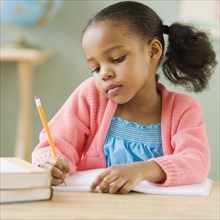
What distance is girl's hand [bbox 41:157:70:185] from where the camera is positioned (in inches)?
48.1

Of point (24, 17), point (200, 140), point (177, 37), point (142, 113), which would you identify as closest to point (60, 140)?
point (142, 113)

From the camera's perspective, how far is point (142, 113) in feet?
5.05

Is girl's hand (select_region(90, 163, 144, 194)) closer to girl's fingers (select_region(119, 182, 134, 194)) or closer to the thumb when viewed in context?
girl's fingers (select_region(119, 182, 134, 194))

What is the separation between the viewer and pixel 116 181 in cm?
117

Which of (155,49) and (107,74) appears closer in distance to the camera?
(107,74)

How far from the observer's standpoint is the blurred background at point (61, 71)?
246 centimetres

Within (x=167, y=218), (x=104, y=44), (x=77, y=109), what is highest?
(x=104, y=44)

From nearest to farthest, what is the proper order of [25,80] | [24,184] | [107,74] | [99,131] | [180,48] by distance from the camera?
1. [24,184]
2. [107,74]
3. [99,131]
4. [180,48]
5. [25,80]

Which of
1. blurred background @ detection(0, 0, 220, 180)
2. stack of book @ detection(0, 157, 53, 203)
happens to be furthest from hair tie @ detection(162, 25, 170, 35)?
blurred background @ detection(0, 0, 220, 180)

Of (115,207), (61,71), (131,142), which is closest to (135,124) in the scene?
(131,142)

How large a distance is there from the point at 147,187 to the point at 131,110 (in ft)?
1.13

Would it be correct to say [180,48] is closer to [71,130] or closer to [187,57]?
[187,57]

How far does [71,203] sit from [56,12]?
150 centimetres

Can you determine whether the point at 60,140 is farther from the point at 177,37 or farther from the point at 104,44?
the point at 177,37
